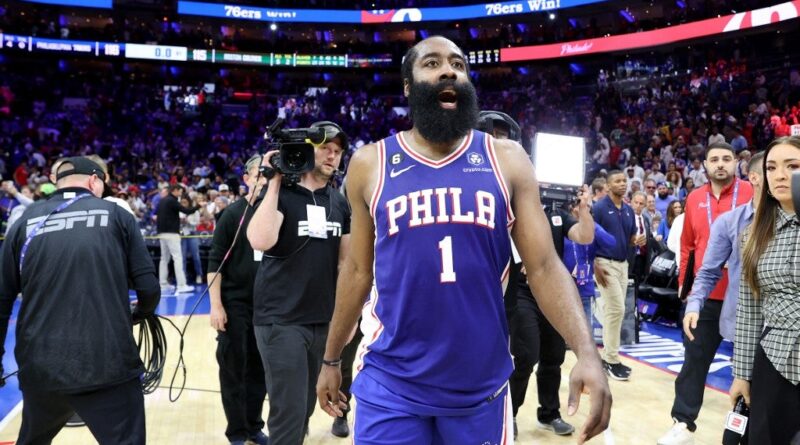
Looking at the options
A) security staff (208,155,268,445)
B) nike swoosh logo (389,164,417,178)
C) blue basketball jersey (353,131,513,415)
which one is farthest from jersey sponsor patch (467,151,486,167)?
security staff (208,155,268,445)

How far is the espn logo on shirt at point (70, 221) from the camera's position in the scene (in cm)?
305

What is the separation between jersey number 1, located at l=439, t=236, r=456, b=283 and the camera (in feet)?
6.73

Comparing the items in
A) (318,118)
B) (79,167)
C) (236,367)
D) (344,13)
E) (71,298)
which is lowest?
(236,367)

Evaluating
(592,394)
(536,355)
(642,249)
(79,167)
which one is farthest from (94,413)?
(642,249)

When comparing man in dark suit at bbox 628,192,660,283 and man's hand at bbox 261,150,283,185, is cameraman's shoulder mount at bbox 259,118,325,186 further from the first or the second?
man in dark suit at bbox 628,192,660,283

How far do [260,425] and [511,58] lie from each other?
2566cm

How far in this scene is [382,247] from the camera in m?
2.17

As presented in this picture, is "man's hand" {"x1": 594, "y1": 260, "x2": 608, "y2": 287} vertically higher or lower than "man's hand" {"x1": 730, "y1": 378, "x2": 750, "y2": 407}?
higher

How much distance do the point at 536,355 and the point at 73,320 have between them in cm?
292

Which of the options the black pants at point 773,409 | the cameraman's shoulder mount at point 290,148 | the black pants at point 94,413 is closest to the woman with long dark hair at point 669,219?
the black pants at point 773,409

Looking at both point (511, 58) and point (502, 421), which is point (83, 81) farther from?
point (502, 421)

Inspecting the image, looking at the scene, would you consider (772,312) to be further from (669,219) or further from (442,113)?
(669,219)

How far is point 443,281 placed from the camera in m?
2.05

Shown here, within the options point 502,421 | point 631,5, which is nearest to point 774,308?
point 502,421
